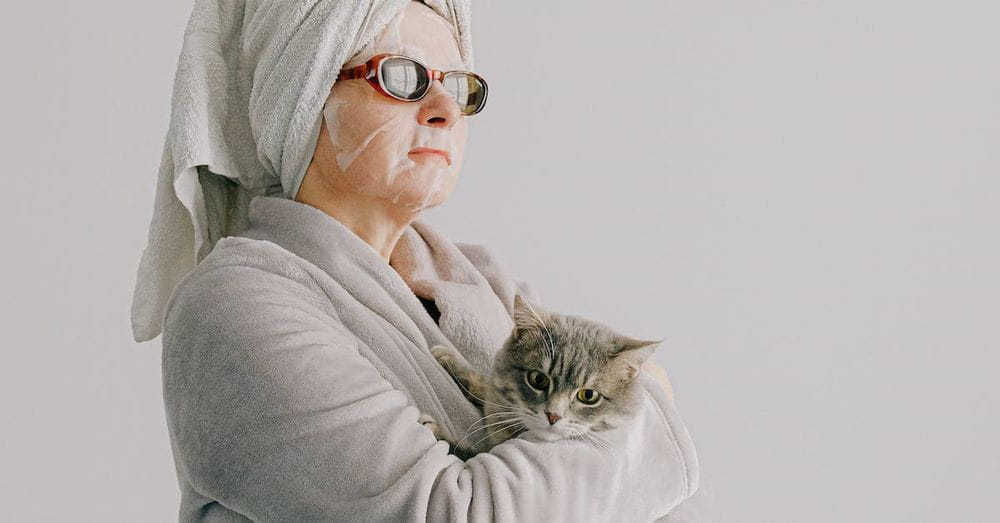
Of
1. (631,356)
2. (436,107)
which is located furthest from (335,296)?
(631,356)

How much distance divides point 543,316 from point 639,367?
0.16 meters

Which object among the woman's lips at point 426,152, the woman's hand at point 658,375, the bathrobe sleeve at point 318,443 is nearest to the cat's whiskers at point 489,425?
the bathrobe sleeve at point 318,443

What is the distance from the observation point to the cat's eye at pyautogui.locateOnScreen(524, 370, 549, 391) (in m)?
1.42

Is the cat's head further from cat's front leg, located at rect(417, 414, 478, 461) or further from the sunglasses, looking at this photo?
the sunglasses

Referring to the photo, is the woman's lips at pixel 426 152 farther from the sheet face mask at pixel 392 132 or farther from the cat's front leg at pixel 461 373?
the cat's front leg at pixel 461 373

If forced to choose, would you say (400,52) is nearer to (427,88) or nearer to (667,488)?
(427,88)

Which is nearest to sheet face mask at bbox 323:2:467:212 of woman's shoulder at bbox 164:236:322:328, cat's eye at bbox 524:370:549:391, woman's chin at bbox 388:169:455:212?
woman's chin at bbox 388:169:455:212

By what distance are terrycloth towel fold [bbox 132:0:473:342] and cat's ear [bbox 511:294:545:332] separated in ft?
1.27

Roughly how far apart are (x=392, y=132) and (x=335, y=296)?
0.82ft

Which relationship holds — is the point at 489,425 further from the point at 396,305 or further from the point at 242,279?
the point at 242,279

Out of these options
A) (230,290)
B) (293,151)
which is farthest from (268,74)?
(230,290)

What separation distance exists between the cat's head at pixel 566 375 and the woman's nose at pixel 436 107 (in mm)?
298

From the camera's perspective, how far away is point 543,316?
1.49 metres

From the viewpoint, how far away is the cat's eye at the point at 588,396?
4.62 feet
